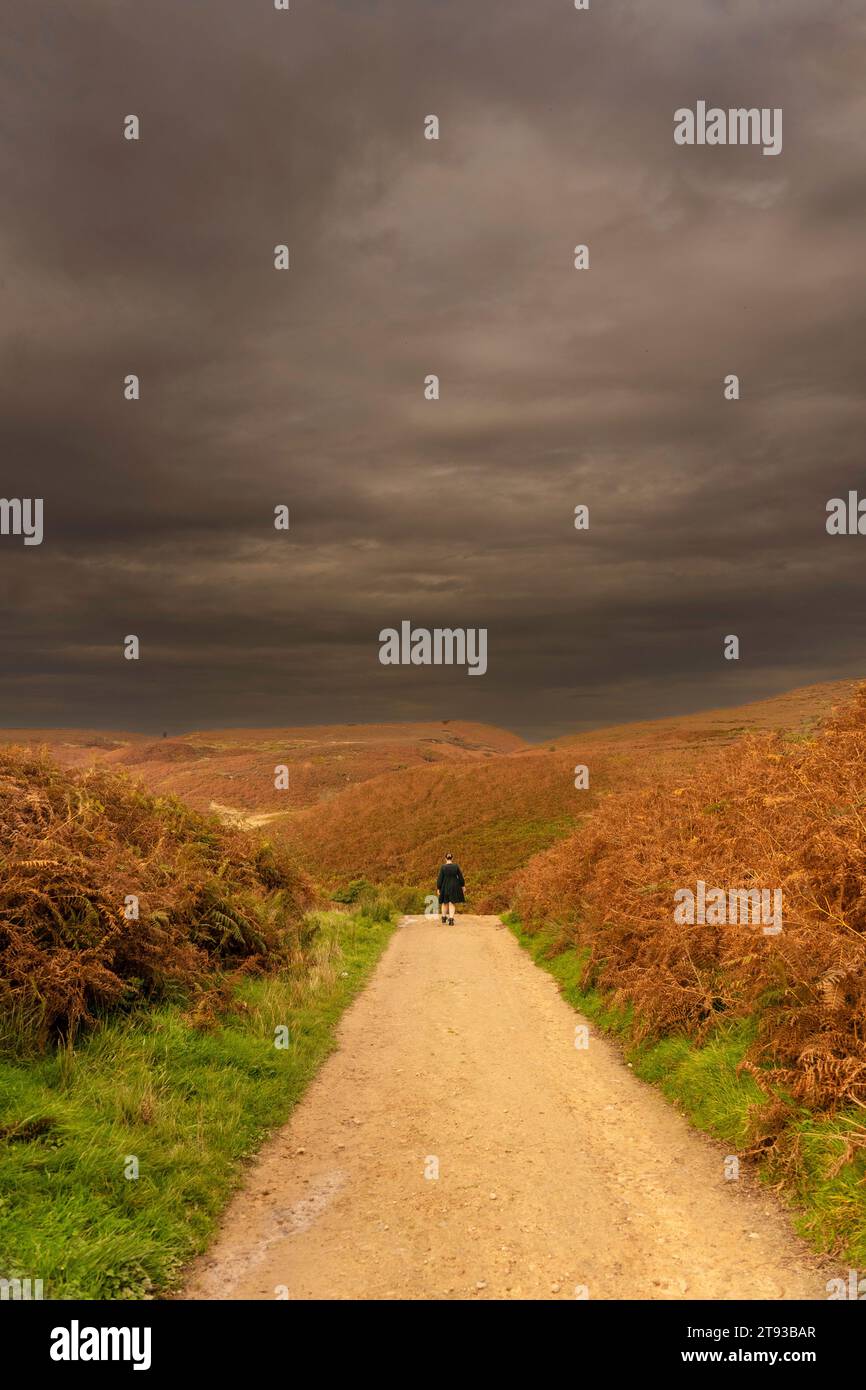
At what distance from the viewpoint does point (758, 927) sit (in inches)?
337

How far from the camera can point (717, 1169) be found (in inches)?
283

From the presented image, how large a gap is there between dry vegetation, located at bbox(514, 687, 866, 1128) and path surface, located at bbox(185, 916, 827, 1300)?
43.0 inches

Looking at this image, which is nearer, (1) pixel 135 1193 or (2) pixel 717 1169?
(1) pixel 135 1193

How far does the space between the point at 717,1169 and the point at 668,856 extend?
583 cm

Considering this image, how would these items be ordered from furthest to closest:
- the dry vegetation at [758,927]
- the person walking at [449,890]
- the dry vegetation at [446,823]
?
the dry vegetation at [446,823]
the person walking at [449,890]
the dry vegetation at [758,927]

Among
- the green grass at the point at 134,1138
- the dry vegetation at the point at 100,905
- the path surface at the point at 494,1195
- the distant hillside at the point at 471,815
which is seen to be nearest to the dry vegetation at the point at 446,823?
the distant hillside at the point at 471,815

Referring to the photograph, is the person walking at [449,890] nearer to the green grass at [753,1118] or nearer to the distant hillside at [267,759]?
the distant hillside at [267,759]

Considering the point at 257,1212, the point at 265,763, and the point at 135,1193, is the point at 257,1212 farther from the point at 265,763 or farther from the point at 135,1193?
the point at 265,763


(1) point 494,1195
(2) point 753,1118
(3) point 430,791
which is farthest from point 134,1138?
(3) point 430,791

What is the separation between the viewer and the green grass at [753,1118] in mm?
5762

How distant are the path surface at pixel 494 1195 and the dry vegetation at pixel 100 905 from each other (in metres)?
2.50

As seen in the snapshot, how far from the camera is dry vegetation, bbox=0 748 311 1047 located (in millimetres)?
8273

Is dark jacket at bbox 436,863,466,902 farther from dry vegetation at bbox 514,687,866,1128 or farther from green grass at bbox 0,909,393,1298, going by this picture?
green grass at bbox 0,909,393,1298

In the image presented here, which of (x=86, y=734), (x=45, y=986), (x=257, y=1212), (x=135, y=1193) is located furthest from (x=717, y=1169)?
(x=86, y=734)
